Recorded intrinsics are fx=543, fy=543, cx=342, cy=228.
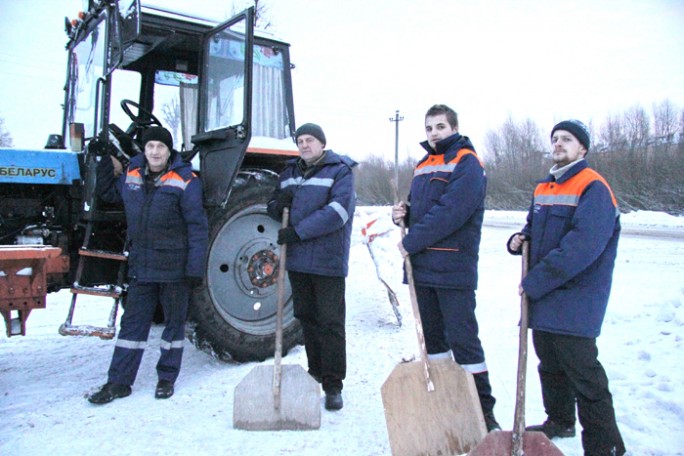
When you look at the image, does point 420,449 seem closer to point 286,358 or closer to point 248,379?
point 248,379

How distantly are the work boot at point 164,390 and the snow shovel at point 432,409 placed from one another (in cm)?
143

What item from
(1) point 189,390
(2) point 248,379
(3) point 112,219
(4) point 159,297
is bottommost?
(1) point 189,390

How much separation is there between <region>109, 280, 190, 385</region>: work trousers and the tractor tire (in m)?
0.23

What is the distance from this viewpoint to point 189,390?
3381 millimetres

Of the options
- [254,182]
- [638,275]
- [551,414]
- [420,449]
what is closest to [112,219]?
[254,182]

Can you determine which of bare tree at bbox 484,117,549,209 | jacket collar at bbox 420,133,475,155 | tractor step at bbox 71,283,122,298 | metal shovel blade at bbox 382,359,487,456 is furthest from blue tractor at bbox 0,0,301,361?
bare tree at bbox 484,117,549,209

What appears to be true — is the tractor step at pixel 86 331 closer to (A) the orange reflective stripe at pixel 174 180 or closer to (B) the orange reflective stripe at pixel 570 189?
(A) the orange reflective stripe at pixel 174 180

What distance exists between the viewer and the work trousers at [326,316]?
10.5 ft

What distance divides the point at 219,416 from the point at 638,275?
17.0ft

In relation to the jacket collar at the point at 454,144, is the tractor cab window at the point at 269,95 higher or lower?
higher

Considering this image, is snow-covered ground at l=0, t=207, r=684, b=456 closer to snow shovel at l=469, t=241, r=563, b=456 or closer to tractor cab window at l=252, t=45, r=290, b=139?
snow shovel at l=469, t=241, r=563, b=456

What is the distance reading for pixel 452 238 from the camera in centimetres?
278

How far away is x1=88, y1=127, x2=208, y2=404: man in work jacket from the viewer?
10.7 ft

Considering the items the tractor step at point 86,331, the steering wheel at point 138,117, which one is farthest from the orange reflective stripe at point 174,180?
the tractor step at point 86,331
